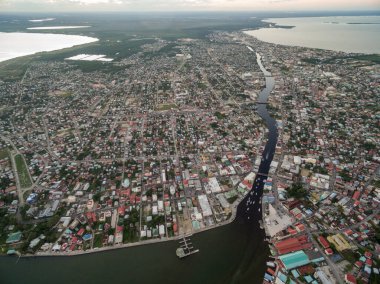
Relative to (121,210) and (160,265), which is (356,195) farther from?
(121,210)

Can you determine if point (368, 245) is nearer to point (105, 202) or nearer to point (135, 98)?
point (105, 202)

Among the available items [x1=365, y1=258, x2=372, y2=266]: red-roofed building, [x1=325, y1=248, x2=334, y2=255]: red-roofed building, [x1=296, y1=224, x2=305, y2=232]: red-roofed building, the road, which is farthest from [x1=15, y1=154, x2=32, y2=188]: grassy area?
[x1=365, y1=258, x2=372, y2=266]: red-roofed building

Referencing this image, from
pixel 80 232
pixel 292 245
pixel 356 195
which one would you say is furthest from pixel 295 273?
pixel 80 232

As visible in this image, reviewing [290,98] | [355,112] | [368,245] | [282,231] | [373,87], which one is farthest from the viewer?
[373,87]

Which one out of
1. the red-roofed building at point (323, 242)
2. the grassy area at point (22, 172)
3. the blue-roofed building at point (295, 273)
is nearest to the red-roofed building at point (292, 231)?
the red-roofed building at point (323, 242)

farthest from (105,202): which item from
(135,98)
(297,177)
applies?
(135,98)

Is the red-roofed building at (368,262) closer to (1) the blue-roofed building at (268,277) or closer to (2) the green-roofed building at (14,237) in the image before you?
(1) the blue-roofed building at (268,277)

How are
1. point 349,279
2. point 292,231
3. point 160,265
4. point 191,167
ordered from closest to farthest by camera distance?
point 349,279
point 160,265
point 292,231
point 191,167
